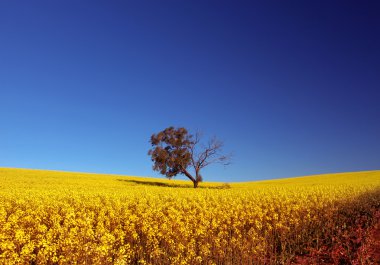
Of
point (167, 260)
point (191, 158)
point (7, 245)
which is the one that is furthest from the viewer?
point (191, 158)

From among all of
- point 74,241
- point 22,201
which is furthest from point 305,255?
point 22,201

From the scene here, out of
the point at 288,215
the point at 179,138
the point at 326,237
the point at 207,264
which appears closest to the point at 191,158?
the point at 179,138

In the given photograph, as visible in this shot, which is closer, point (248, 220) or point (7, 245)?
point (7, 245)

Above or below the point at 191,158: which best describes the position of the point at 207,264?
below

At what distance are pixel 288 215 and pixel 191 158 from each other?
37.9 m

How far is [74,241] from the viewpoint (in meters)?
9.08

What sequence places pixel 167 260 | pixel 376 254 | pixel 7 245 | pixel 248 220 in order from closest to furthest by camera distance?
pixel 7 245
pixel 167 260
pixel 376 254
pixel 248 220

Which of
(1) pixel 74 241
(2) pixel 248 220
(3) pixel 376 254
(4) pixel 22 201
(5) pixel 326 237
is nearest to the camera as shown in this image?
(1) pixel 74 241

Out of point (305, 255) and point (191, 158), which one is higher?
point (191, 158)

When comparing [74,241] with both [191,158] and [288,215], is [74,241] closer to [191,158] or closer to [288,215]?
[288,215]

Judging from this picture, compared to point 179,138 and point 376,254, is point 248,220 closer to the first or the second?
point 376,254

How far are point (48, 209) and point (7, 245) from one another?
8001 mm

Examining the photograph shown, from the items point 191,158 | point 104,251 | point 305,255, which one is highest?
point 191,158

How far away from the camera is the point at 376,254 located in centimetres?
1184
